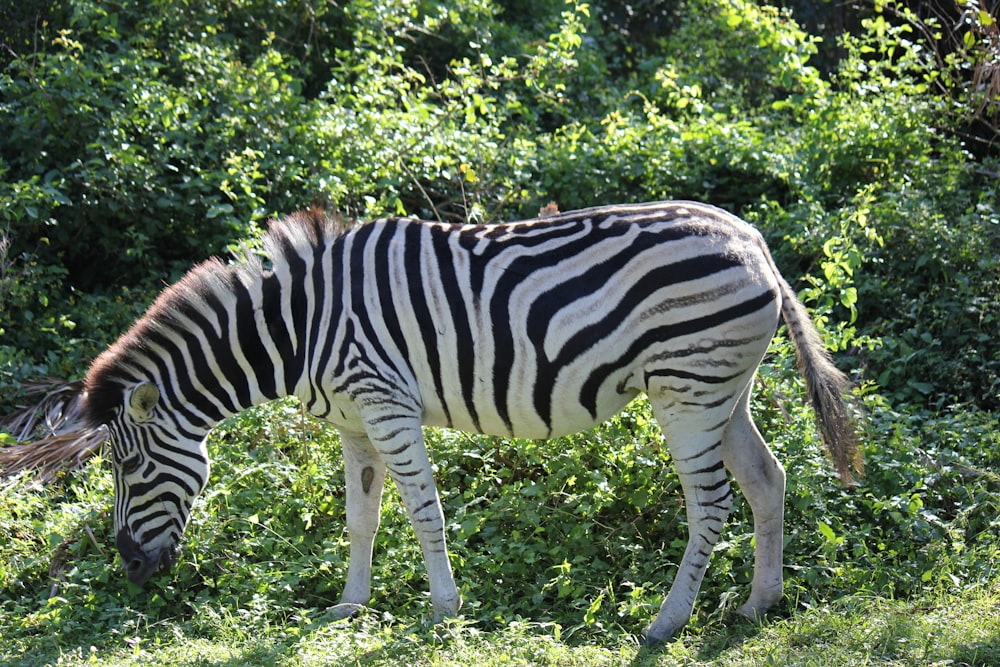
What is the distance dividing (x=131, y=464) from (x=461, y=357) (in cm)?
192

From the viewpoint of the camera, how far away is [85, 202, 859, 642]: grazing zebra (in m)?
5.38

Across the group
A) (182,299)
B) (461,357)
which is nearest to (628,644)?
(461,357)

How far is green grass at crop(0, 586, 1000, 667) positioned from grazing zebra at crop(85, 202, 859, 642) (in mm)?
278

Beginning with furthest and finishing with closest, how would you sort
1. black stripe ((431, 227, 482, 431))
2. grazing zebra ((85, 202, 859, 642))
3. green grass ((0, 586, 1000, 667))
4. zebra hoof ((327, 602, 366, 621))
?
zebra hoof ((327, 602, 366, 621))
black stripe ((431, 227, 482, 431))
grazing zebra ((85, 202, 859, 642))
green grass ((0, 586, 1000, 667))

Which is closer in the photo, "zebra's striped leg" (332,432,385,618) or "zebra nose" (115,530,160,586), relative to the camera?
"zebra nose" (115,530,160,586)

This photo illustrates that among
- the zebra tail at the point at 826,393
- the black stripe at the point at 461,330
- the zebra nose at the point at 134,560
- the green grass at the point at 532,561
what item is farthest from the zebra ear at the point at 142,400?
the zebra tail at the point at 826,393

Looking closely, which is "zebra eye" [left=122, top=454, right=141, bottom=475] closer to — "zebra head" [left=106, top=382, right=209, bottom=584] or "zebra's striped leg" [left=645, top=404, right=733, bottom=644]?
"zebra head" [left=106, top=382, right=209, bottom=584]

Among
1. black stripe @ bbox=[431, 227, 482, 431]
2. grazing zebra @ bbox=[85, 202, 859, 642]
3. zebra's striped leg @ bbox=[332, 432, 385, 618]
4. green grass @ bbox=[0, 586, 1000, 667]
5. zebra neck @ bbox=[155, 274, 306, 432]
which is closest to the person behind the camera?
green grass @ bbox=[0, 586, 1000, 667]

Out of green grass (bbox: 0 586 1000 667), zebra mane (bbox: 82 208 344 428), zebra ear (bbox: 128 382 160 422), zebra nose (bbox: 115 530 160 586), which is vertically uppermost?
zebra mane (bbox: 82 208 344 428)

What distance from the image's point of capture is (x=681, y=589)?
553 centimetres

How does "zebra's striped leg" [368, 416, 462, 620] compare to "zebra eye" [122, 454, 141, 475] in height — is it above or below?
below

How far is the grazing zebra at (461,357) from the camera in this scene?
5.38m

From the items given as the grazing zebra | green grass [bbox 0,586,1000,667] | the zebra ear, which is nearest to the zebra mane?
the grazing zebra

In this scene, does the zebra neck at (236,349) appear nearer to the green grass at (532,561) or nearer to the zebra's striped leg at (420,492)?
the zebra's striped leg at (420,492)
